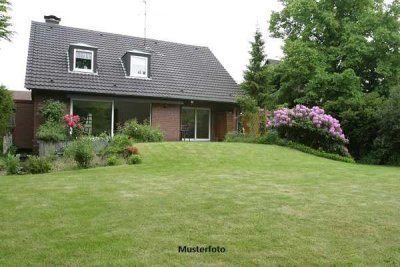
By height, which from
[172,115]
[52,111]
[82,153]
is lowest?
[82,153]

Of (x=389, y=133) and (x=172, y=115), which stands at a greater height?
(x=172, y=115)

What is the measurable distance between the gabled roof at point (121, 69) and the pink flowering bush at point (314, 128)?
5.91 meters

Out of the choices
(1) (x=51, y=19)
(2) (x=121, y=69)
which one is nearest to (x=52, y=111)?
(2) (x=121, y=69)

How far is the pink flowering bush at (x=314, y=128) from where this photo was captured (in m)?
18.1

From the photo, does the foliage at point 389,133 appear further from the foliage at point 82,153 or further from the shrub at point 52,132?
the shrub at point 52,132

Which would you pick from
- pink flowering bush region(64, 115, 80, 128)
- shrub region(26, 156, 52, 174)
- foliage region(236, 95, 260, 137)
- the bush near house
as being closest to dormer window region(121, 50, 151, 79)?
the bush near house

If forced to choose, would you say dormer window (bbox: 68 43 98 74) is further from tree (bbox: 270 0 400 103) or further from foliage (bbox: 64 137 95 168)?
tree (bbox: 270 0 400 103)

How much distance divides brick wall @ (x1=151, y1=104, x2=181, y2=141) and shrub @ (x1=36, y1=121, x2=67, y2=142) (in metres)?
5.73

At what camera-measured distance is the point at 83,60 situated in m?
21.1

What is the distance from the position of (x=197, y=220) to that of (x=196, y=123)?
19211 mm

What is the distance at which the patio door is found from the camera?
24.2m

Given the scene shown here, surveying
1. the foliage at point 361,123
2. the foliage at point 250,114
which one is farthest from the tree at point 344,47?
the foliage at point 250,114

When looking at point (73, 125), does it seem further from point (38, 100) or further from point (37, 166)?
point (37, 166)

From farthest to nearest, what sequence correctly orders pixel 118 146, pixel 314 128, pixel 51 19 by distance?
pixel 51 19, pixel 314 128, pixel 118 146
